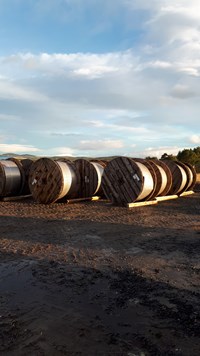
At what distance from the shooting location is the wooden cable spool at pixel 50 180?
1392 cm

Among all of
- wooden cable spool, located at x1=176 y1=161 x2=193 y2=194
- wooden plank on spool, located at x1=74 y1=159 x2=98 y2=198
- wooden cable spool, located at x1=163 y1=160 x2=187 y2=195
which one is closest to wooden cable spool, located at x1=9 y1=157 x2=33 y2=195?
wooden plank on spool, located at x1=74 y1=159 x2=98 y2=198

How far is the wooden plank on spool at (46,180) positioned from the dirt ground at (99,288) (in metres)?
3.71

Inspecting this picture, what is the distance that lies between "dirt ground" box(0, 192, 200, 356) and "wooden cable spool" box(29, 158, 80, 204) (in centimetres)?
372

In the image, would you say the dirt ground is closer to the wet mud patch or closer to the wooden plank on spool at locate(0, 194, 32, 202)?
the wet mud patch

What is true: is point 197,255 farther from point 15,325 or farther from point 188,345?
point 15,325

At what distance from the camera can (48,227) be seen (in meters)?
9.58

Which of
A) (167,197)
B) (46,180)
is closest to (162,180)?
(167,197)

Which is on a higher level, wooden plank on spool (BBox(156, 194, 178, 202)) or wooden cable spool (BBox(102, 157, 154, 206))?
wooden cable spool (BBox(102, 157, 154, 206))

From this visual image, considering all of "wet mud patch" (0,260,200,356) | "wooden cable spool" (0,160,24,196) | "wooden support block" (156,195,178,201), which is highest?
"wooden cable spool" (0,160,24,196)

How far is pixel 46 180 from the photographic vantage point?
14.1m

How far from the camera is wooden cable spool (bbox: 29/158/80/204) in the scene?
13.9 m

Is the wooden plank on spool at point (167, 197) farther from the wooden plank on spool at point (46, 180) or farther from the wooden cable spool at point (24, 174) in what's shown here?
the wooden cable spool at point (24, 174)

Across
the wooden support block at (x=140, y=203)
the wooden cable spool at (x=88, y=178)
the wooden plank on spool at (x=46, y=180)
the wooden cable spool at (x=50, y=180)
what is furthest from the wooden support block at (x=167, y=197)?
the wooden plank on spool at (x=46, y=180)

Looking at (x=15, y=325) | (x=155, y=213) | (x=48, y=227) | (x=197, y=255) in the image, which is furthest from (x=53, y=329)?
(x=155, y=213)
